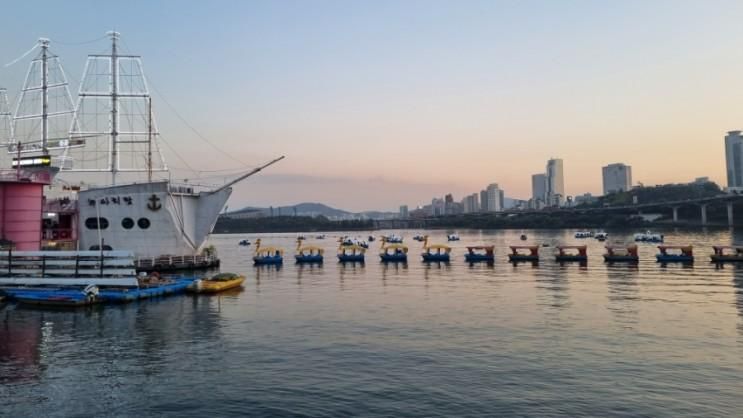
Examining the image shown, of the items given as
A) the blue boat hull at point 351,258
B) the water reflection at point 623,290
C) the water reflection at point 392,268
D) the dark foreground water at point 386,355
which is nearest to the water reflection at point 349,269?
the blue boat hull at point 351,258

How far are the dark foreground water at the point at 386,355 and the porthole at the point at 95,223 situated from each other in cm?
2699

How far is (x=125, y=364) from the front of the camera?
2258cm

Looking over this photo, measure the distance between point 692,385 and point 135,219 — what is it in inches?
2352

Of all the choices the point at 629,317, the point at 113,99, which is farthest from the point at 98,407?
the point at 113,99

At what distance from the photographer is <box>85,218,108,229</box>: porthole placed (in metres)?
64.1

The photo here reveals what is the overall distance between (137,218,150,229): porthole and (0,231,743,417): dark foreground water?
2525cm

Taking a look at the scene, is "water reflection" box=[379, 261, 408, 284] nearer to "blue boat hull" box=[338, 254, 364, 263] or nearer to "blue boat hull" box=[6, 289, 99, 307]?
"blue boat hull" box=[338, 254, 364, 263]

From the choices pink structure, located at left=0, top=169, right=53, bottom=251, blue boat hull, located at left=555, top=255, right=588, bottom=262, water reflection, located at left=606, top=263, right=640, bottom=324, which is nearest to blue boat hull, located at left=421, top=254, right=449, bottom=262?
blue boat hull, located at left=555, top=255, right=588, bottom=262

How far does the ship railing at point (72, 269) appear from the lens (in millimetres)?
41188

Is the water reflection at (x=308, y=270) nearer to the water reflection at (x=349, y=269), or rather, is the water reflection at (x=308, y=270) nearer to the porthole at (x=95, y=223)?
the water reflection at (x=349, y=269)

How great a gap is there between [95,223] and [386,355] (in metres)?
53.5

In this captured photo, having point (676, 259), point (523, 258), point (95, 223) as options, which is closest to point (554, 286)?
point (523, 258)

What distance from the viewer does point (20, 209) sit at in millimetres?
49312

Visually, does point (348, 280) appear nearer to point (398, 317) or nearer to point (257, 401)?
point (398, 317)
